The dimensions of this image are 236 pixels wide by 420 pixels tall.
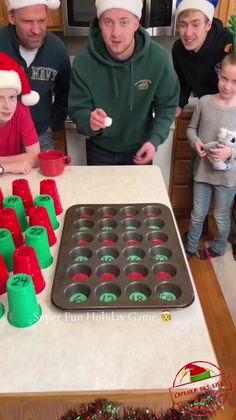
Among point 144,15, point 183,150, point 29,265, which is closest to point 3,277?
point 29,265

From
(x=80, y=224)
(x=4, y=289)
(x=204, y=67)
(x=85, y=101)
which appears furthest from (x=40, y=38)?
(x=4, y=289)

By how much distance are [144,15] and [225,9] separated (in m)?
0.49

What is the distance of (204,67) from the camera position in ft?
6.00

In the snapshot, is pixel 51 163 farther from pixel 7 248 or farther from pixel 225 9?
pixel 225 9

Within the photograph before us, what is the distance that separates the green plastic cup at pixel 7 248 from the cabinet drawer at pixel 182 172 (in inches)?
65.8

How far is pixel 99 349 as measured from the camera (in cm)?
66

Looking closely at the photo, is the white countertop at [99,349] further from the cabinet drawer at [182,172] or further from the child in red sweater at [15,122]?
the cabinet drawer at [182,172]

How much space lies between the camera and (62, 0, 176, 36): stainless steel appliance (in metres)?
2.04

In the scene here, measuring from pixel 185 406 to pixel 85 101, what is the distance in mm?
1209

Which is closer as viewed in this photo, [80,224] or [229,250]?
[80,224]

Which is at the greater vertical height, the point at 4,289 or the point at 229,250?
the point at 4,289

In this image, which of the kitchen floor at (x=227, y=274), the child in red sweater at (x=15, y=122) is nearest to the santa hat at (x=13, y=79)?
the child in red sweater at (x=15, y=122)

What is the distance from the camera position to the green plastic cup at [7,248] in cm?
83

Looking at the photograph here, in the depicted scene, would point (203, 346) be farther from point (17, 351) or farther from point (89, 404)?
point (17, 351)
